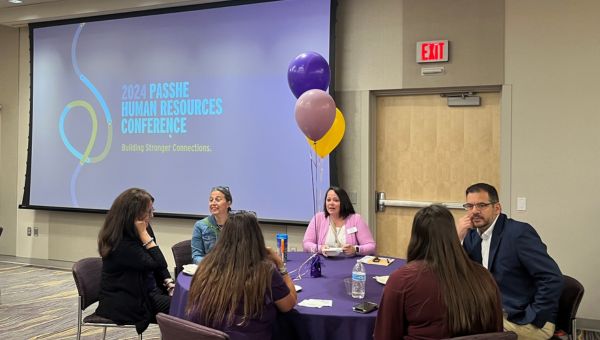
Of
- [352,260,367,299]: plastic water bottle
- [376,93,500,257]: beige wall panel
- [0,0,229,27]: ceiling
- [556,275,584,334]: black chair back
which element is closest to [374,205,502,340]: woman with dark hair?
[352,260,367,299]: plastic water bottle

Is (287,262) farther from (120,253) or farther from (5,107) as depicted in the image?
(5,107)

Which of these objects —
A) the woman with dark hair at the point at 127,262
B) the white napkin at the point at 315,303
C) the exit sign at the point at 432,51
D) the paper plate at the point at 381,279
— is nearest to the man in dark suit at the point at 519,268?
the paper plate at the point at 381,279

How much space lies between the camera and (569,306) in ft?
9.25

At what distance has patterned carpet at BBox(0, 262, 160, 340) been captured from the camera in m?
4.30

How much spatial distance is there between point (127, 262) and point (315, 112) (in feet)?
4.98

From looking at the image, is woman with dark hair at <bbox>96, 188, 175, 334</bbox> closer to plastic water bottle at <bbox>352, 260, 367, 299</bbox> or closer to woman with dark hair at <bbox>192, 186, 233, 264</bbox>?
woman with dark hair at <bbox>192, 186, 233, 264</bbox>

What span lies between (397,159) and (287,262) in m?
2.05

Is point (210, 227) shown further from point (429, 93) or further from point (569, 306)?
point (429, 93)

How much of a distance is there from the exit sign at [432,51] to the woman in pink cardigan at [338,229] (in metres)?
1.69

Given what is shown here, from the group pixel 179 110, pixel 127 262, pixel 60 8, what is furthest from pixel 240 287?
pixel 60 8

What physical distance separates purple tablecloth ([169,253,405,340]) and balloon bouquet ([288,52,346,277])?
197mm

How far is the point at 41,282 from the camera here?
605cm

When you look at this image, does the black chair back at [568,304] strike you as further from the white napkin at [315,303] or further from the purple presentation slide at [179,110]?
the purple presentation slide at [179,110]

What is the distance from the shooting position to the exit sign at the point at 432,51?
4.89 metres
